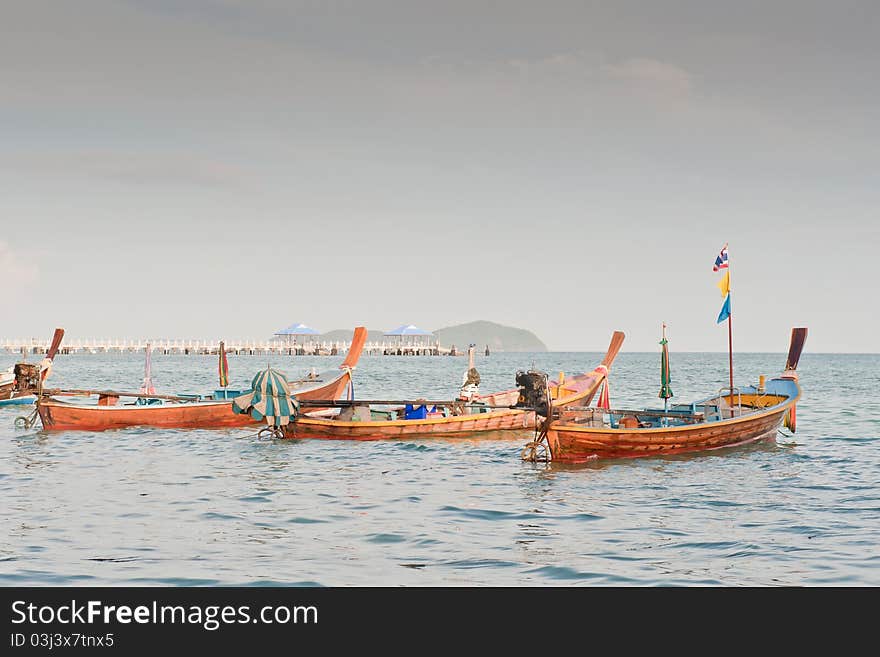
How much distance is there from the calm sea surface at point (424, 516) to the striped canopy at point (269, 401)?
1.01 metres

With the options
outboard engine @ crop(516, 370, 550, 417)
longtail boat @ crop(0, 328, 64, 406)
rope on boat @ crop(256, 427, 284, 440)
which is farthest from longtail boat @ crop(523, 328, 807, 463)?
longtail boat @ crop(0, 328, 64, 406)

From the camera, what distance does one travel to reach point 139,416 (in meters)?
32.4

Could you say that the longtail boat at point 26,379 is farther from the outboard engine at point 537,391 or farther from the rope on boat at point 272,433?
the outboard engine at point 537,391

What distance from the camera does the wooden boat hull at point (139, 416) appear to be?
105ft

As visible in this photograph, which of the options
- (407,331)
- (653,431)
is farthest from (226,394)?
(407,331)

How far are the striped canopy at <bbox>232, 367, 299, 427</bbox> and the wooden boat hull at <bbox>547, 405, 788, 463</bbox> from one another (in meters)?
9.69

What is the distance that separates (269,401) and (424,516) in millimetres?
12515

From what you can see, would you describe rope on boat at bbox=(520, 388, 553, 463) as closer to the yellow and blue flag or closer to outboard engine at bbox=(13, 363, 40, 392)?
the yellow and blue flag

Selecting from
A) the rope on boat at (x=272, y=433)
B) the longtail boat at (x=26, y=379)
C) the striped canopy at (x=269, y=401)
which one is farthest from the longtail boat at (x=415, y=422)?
the longtail boat at (x=26, y=379)

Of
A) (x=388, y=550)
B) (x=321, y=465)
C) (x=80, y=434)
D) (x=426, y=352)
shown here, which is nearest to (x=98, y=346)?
(x=426, y=352)

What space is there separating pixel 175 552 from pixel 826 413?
137ft

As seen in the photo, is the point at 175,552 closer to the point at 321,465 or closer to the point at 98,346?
the point at 321,465

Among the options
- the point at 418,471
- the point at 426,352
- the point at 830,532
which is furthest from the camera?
the point at 426,352
